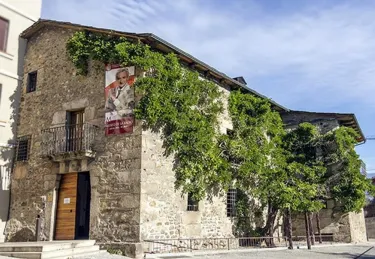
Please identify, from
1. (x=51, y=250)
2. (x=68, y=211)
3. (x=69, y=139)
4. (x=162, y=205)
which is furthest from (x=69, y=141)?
(x=51, y=250)

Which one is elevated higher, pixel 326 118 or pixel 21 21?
pixel 21 21

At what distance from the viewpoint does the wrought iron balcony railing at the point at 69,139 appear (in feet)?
40.8

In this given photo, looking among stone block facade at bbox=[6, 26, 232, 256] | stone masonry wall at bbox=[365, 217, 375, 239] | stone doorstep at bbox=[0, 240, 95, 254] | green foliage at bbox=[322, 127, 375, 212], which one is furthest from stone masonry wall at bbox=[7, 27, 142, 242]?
stone masonry wall at bbox=[365, 217, 375, 239]

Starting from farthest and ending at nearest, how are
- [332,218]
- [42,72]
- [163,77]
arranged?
[332,218]
[42,72]
[163,77]

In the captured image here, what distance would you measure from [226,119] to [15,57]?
347 inches

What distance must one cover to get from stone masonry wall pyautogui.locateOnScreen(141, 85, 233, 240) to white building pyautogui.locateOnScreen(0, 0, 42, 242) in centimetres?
605

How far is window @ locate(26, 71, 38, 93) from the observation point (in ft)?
49.5

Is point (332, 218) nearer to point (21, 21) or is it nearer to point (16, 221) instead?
point (16, 221)

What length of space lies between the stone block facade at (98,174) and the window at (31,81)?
243 millimetres

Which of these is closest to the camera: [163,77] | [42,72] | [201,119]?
[163,77]

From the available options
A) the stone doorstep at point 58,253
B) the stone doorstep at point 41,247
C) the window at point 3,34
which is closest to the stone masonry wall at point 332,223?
the stone doorstep at point 58,253

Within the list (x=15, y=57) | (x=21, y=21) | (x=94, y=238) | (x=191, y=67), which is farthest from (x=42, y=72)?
(x=94, y=238)

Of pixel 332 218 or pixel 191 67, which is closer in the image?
pixel 191 67

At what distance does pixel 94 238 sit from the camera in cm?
1169
